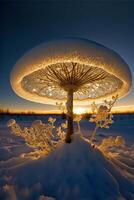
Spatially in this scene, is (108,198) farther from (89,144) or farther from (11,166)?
(11,166)

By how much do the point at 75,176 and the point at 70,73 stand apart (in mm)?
1574

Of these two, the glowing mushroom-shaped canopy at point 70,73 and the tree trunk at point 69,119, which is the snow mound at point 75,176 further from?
the glowing mushroom-shaped canopy at point 70,73

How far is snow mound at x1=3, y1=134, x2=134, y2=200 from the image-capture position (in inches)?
100

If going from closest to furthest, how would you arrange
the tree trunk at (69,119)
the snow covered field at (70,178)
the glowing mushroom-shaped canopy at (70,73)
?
1. the snow covered field at (70,178)
2. the glowing mushroom-shaped canopy at (70,73)
3. the tree trunk at (69,119)

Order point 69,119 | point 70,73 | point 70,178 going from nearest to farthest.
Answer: point 70,178 → point 70,73 → point 69,119

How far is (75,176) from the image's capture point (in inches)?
109

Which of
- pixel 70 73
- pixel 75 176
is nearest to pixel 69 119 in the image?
pixel 70 73

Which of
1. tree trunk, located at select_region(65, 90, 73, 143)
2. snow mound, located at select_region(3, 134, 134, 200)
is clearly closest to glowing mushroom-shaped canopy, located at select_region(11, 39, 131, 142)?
tree trunk, located at select_region(65, 90, 73, 143)

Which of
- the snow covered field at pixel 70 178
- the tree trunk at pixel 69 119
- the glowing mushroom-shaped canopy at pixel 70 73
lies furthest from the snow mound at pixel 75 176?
the glowing mushroom-shaped canopy at pixel 70 73

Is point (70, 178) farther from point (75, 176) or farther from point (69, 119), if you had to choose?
point (69, 119)

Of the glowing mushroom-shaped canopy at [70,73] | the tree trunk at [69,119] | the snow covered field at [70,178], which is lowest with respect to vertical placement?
the snow covered field at [70,178]

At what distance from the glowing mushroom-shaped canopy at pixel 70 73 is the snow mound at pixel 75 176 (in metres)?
0.48

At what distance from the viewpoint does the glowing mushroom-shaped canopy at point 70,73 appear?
2719 mm

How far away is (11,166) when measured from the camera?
3.44 metres
